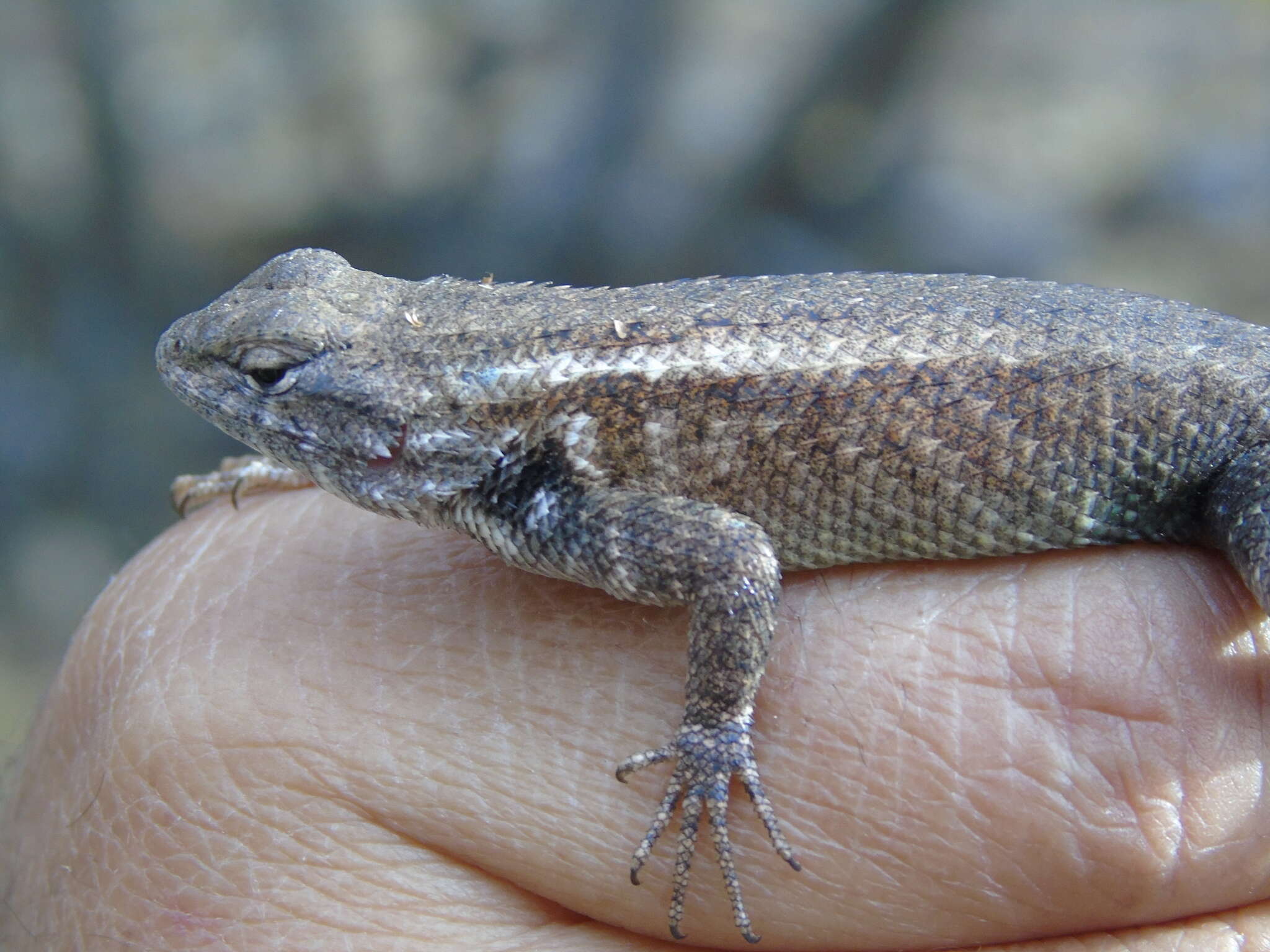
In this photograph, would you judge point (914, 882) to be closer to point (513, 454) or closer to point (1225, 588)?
point (1225, 588)

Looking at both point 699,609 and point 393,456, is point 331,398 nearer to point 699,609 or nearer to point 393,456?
point 393,456

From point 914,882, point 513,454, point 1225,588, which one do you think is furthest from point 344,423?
point 1225,588

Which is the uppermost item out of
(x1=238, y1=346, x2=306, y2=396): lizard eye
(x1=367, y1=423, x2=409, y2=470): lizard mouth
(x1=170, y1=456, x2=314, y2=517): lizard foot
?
(x1=238, y1=346, x2=306, y2=396): lizard eye

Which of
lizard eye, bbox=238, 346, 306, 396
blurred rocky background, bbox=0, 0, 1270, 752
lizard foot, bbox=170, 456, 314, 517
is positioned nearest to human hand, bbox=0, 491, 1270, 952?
lizard eye, bbox=238, 346, 306, 396

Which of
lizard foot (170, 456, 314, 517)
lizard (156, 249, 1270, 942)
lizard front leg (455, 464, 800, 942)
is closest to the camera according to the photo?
lizard front leg (455, 464, 800, 942)

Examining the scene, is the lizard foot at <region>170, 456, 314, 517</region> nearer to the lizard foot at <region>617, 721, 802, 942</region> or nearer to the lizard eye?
the lizard eye

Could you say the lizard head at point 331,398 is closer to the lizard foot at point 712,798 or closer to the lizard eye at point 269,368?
the lizard eye at point 269,368
